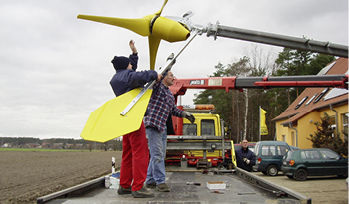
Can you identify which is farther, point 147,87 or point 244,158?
point 244,158

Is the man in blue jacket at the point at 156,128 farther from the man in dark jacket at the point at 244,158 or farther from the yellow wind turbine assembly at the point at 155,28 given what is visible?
the man in dark jacket at the point at 244,158

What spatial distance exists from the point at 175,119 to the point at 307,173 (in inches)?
301

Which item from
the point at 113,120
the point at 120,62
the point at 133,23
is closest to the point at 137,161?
Result: the point at 113,120

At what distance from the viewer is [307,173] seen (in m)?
14.2

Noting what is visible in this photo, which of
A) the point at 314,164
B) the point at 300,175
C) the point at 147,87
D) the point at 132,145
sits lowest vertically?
the point at 300,175

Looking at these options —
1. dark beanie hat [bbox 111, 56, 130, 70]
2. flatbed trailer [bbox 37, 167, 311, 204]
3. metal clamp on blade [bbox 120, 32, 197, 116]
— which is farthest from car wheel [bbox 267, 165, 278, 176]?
dark beanie hat [bbox 111, 56, 130, 70]

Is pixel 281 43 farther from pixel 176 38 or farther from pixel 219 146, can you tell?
pixel 219 146

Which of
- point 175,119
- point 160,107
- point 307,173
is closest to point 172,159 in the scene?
point 175,119

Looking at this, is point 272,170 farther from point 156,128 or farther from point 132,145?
point 132,145

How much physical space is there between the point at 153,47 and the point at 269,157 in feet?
47.4

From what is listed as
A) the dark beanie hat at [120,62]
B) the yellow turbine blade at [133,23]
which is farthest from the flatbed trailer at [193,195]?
the yellow turbine blade at [133,23]

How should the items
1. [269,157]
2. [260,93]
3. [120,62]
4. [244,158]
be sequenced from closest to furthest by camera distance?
[120,62] < [244,158] < [269,157] < [260,93]

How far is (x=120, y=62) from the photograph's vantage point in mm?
3770

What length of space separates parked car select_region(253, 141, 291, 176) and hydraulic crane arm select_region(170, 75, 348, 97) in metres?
8.66
